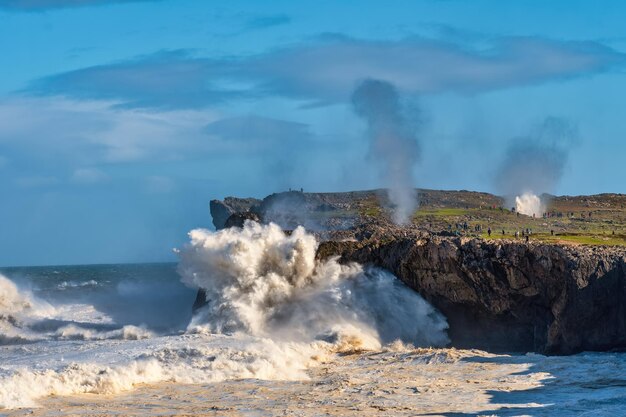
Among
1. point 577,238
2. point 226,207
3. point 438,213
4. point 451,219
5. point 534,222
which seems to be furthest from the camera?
point 226,207

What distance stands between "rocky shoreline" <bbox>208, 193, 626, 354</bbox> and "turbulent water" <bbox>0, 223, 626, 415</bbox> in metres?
0.67

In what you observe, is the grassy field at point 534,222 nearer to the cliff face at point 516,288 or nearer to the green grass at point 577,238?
the green grass at point 577,238

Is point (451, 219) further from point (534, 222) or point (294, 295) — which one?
point (294, 295)

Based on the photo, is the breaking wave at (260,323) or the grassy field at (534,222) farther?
the grassy field at (534,222)

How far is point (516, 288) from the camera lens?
1155 inches

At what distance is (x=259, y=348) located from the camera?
27.4 metres

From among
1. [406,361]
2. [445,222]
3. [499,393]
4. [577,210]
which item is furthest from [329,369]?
[577,210]

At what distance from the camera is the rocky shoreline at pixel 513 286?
90.9ft

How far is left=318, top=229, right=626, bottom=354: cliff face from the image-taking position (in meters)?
27.7

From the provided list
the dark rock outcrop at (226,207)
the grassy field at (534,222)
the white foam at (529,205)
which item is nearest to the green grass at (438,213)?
the grassy field at (534,222)

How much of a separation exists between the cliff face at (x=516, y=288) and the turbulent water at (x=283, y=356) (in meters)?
0.77

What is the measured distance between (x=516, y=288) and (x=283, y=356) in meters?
7.52

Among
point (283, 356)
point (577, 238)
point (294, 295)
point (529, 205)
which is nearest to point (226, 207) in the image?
point (529, 205)

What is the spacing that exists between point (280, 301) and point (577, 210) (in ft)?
105
